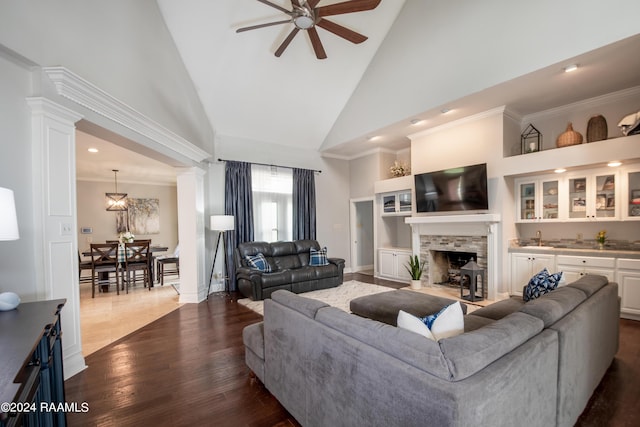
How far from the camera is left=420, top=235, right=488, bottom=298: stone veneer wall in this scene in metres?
4.84

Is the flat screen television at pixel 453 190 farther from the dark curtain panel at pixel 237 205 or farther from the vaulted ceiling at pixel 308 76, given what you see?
the dark curtain panel at pixel 237 205

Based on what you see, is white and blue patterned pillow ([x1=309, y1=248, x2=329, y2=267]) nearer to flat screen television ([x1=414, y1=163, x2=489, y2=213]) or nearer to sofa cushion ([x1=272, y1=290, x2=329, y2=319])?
flat screen television ([x1=414, y1=163, x2=489, y2=213])

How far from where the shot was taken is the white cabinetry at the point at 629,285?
354 centimetres

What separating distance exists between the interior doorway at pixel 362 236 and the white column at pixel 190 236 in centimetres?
396

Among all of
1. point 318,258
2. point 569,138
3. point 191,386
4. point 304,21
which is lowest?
point 191,386

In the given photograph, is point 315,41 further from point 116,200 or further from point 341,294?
point 116,200

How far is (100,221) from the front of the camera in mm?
7973

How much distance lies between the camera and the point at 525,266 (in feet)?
A: 14.5

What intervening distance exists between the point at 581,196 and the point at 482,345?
178 inches

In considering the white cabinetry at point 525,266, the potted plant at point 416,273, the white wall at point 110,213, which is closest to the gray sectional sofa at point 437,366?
the white cabinetry at point 525,266

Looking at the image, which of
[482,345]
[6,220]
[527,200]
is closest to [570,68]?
[527,200]

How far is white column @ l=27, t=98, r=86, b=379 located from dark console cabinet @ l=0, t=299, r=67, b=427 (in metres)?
0.83

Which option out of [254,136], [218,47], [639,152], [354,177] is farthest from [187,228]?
[639,152]

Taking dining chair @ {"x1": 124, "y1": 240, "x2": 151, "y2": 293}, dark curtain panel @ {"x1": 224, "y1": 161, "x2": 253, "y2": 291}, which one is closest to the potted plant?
dark curtain panel @ {"x1": 224, "y1": 161, "x2": 253, "y2": 291}
